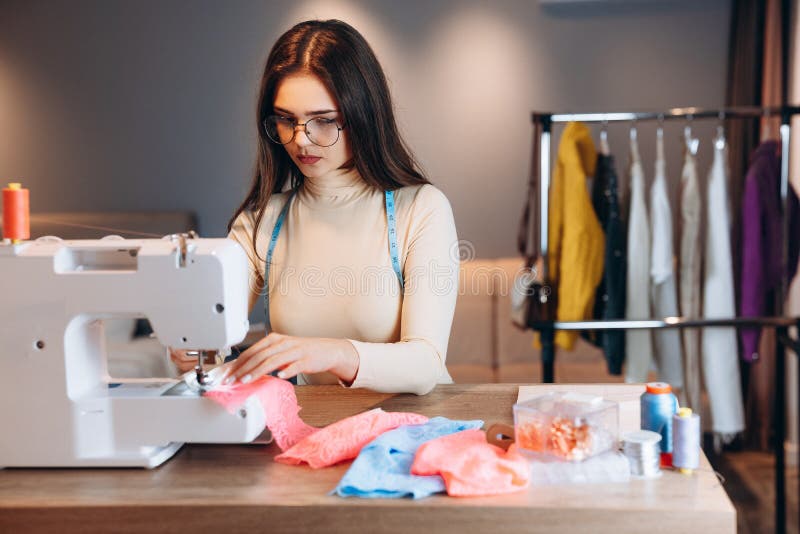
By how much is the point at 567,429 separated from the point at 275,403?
18.0 inches

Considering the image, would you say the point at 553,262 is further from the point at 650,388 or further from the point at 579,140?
the point at 650,388

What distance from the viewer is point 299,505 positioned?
107 cm

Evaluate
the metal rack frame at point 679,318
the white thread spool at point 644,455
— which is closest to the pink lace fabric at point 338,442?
the white thread spool at point 644,455

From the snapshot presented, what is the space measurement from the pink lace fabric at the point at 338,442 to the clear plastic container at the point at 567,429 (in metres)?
0.23

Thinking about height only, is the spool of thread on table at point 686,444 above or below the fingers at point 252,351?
below

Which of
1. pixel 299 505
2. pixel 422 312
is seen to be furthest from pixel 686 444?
pixel 422 312

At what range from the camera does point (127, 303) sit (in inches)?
48.6

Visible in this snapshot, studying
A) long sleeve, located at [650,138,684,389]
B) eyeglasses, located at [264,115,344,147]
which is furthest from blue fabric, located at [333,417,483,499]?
long sleeve, located at [650,138,684,389]

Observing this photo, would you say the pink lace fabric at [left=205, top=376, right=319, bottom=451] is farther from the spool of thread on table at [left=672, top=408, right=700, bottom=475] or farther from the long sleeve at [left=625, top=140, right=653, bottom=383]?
the long sleeve at [left=625, top=140, right=653, bottom=383]

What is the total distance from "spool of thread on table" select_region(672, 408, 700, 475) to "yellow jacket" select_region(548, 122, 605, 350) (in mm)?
1827

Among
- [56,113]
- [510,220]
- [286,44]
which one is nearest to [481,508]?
[286,44]

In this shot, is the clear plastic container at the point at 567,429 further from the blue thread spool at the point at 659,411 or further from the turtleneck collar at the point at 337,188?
the turtleneck collar at the point at 337,188

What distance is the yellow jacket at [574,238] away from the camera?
2951mm

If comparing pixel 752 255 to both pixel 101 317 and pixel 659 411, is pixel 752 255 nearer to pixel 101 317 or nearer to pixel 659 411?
pixel 659 411
